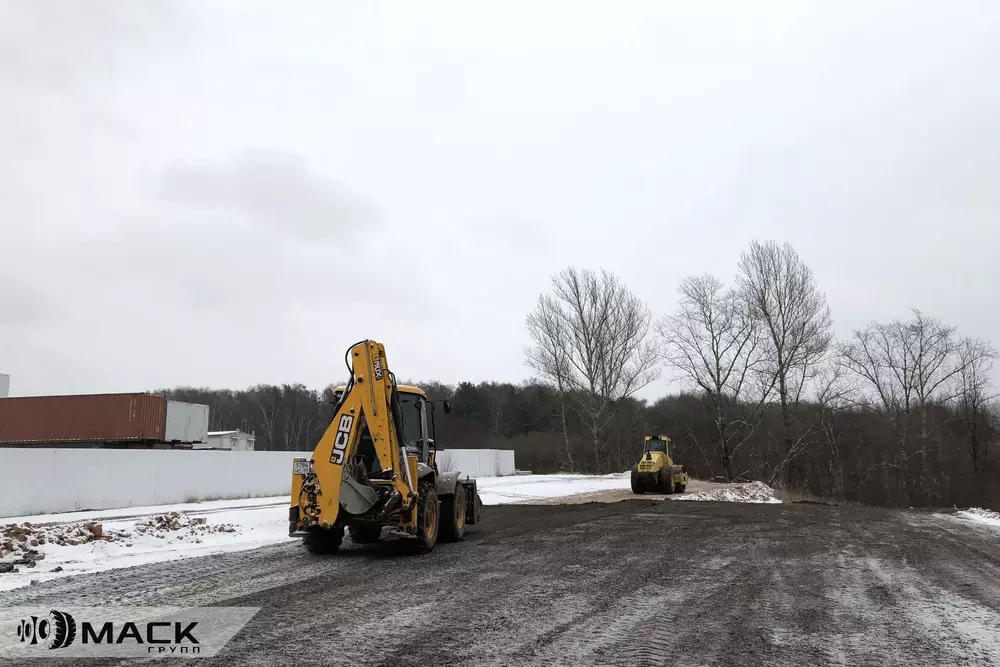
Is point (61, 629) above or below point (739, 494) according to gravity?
above

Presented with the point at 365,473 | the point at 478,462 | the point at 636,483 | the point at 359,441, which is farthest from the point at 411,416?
the point at 478,462

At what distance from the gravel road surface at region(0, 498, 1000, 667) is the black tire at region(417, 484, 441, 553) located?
0.35 meters

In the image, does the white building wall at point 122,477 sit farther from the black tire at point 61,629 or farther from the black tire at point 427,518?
the black tire at point 61,629

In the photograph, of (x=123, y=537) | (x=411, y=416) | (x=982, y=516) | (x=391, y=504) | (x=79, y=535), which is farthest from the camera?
(x=982, y=516)

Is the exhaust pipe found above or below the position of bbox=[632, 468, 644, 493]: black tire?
above

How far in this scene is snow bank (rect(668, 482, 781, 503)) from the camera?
100ft

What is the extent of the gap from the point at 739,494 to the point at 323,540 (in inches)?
1089

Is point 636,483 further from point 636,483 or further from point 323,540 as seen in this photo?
point 323,540

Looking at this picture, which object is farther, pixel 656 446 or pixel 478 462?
pixel 478 462

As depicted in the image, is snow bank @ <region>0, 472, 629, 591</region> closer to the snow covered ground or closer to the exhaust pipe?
the snow covered ground

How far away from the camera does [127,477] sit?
63.6 feet

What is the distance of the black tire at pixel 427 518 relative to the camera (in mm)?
10422

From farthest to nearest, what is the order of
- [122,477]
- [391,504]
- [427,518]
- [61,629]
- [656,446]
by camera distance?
1. [656,446]
2. [122,477]
3. [427,518]
4. [391,504]
5. [61,629]

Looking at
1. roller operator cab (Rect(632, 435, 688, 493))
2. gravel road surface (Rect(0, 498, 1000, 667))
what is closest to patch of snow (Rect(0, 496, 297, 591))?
gravel road surface (Rect(0, 498, 1000, 667))
